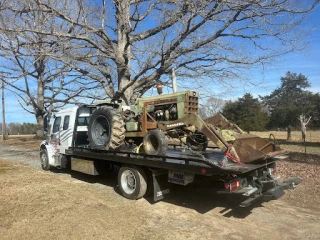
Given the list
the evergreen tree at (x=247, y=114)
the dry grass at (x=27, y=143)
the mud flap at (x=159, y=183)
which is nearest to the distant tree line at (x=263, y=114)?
the evergreen tree at (x=247, y=114)

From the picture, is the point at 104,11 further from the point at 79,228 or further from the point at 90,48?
the point at 79,228

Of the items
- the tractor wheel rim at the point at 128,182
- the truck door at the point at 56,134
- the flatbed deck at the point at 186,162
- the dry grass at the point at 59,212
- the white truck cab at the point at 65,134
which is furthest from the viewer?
the truck door at the point at 56,134

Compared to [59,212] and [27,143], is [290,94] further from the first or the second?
[59,212]

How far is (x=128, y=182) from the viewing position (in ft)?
22.3

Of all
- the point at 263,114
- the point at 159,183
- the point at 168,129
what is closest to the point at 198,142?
the point at 168,129

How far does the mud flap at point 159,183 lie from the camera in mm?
5980

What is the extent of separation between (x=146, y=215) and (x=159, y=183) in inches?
31.0

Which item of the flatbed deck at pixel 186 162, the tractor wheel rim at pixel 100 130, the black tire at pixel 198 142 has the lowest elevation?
the flatbed deck at pixel 186 162

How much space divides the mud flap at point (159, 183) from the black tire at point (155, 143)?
459 millimetres

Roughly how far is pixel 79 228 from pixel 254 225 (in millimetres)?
3018

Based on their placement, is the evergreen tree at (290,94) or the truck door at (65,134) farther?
the evergreen tree at (290,94)

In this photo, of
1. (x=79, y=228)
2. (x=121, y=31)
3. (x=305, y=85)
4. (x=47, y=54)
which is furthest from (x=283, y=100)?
(x=79, y=228)

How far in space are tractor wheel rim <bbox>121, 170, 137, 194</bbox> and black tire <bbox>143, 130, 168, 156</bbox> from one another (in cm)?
68

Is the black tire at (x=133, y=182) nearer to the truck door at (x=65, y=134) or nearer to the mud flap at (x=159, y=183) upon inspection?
the mud flap at (x=159, y=183)
